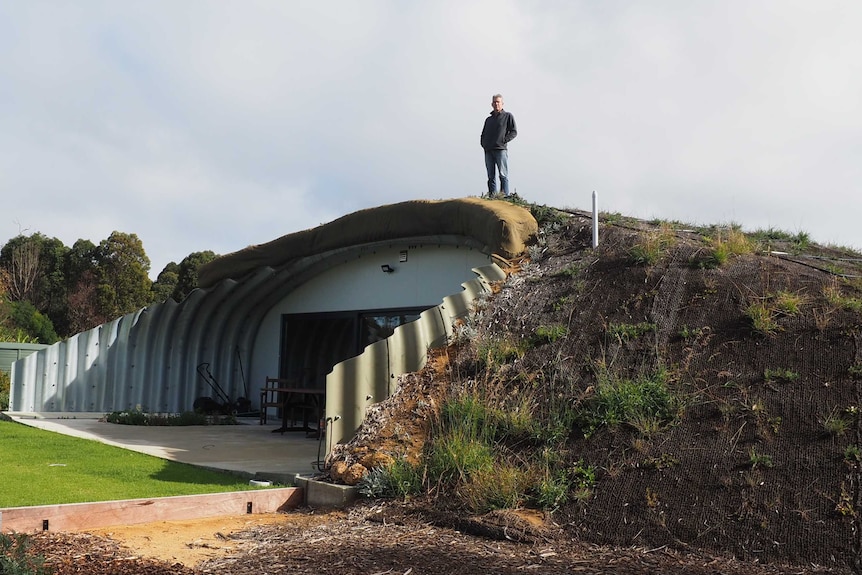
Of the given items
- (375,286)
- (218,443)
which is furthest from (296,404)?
(375,286)

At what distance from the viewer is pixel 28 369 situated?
13758 mm

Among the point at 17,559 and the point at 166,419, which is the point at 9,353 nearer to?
the point at 166,419

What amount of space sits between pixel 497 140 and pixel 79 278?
29.4 m

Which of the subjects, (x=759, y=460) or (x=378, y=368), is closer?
(x=759, y=460)

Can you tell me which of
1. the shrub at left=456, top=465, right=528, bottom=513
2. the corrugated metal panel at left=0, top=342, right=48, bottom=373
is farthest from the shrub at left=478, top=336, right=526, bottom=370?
the corrugated metal panel at left=0, top=342, right=48, bottom=373

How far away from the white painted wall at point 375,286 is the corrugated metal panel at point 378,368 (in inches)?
109

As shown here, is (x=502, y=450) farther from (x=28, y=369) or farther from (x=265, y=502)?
(x=28, y=369)

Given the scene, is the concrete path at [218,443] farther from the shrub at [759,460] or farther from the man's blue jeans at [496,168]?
the man's blue jeans at [496,168]

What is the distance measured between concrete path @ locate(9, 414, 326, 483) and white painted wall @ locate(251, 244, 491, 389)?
2.36m

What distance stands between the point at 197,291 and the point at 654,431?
1106cm

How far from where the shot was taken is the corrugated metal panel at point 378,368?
7457mm

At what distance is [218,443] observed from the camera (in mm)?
10469

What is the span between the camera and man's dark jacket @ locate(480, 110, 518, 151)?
12.4 meters

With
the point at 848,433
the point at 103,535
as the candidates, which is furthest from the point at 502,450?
the point at 103,535
